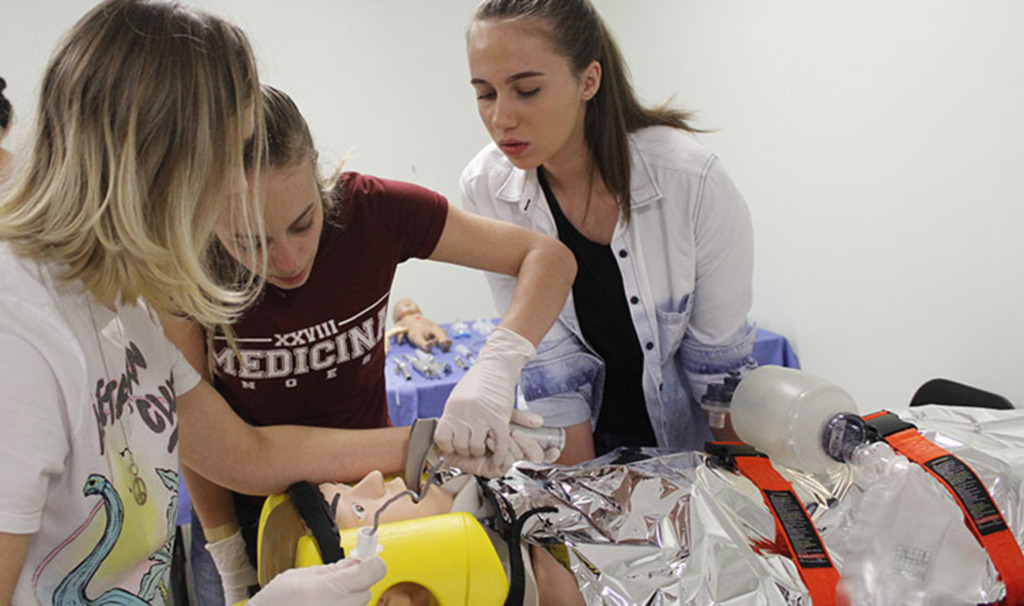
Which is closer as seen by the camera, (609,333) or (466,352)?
(609,333)

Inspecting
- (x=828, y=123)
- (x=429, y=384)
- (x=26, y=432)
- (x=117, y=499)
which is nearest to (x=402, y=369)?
(x=429, y=384)

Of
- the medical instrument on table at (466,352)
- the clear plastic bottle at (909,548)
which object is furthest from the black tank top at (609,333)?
the medical instrument on table at (466,352)

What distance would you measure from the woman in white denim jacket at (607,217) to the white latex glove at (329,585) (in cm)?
82

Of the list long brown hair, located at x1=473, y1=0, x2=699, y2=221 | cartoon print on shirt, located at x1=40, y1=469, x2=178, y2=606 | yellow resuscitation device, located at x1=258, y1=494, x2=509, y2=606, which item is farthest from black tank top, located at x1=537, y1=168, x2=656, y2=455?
cartoon print on shirt, located at x1=40, y1=469, x2=178, y2=606

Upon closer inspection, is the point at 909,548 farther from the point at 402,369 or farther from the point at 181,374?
the point at 402,369

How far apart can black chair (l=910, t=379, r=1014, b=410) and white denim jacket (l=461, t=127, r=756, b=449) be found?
0.60m

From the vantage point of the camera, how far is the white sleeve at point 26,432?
26.0 inches

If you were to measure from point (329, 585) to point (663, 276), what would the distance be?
97 centimetres

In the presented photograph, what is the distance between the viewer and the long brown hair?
4.50ft

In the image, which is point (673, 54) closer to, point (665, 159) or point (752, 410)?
Result: point (665, 159)

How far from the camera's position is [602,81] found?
1493mm

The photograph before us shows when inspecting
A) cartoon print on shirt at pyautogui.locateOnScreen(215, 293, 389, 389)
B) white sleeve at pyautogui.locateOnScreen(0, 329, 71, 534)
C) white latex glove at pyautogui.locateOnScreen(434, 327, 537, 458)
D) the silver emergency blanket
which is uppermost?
white sleeve at pyautogui.locateOnScreen(0, 329, 71, 534)

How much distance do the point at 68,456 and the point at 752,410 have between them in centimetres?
100

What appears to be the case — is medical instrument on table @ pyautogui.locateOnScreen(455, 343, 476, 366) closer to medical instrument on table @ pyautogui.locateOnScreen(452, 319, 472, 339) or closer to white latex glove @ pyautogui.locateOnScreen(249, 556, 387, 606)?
medical instrument on table @ pyautogui.locateOnScreen(452, 319, 472, 339)
